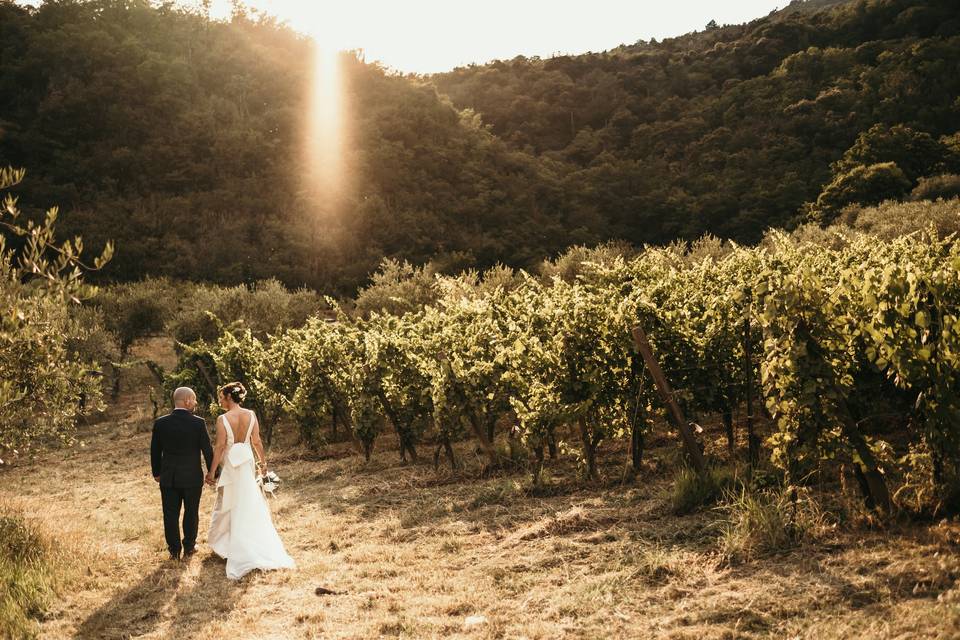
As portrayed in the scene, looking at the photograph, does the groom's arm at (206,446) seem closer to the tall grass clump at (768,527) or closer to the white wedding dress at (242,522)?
the white wedding dress at (242,522)

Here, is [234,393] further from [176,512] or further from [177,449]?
[176,512]

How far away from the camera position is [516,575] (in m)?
5.86

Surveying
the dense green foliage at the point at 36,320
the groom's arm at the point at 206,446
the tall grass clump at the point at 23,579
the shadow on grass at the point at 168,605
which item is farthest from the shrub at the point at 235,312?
the shadow on grass at the point at 168,605

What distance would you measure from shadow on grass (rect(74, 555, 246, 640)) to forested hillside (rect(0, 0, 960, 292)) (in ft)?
108

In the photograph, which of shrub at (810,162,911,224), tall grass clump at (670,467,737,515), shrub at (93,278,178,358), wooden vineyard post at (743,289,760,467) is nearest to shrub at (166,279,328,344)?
shrub at (93,278,178,358)

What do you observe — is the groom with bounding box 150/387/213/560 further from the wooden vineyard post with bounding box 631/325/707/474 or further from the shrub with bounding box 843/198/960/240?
the shrub with bounding box 843/198/960/240

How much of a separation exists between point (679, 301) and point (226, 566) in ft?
20.3

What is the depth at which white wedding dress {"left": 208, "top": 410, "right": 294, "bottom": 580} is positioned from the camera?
22.3ft

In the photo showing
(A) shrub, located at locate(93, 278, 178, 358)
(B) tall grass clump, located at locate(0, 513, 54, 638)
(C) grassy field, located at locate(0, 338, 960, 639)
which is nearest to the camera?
(C) grassy field, located at locate(0, 338, 960, 639)

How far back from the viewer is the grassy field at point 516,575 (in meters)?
4.50

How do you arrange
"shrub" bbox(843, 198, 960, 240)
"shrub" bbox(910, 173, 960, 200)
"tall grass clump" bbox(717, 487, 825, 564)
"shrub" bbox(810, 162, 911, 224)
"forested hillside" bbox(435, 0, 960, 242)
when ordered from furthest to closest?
"forested hillside" bbox(435, 0, 960, 242), "shrub" bbox(810, 162, 911, 224), "shrub" bbox(910, 173, 960, 200), "shrub" bbox(843, 198, 960, 240), "tall grass clump" bbox(717, 487, 825, 564)

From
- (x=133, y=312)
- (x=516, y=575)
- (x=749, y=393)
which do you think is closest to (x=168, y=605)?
(x=516, y=575)

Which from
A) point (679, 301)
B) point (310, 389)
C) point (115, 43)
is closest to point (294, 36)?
point (115, 43)

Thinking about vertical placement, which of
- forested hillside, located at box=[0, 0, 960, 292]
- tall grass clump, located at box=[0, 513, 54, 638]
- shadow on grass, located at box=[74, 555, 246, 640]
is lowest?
shadow on grass, located at box=[74, 555, 246, 640]
